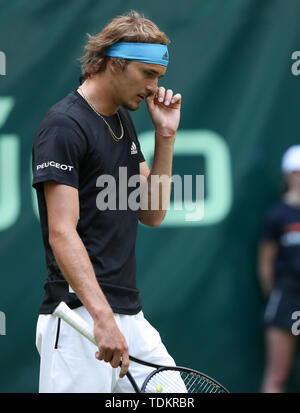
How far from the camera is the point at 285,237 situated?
12.1 feet

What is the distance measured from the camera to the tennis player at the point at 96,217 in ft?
7.43

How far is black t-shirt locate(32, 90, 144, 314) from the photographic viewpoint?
2.34 m

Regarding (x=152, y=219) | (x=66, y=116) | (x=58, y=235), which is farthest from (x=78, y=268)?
(x=152, y=219)

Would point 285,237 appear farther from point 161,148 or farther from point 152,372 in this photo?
point 152,372

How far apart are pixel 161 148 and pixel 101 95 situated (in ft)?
1.06

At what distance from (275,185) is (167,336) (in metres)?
0.92

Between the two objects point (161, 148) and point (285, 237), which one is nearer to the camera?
point (161, 148)

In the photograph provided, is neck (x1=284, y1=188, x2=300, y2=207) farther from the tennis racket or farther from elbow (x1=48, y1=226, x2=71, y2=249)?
elbow (x1=48, y1=226, x2=71, y2=249)

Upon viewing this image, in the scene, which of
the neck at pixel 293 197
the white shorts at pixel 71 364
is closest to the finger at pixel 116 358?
the white shorts at pixel 71 364

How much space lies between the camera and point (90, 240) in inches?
96.5

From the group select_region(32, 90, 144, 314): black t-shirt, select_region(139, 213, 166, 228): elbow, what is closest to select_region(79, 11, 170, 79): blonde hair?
select_region(32, 90, 144, 314): black t-shirt

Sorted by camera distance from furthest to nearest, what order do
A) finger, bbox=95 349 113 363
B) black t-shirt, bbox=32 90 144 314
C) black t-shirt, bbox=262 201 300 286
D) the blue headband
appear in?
1. black t-shirt, bbox=262 201 300 286
2. the blue headband
3. black t-shirt, bbox=32 90 144 314
4. finger, bbox=95 349 113 363

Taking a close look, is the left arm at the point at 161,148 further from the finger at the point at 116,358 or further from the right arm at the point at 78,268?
the finger at the point at 116,358

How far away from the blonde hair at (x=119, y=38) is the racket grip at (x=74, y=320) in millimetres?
825
